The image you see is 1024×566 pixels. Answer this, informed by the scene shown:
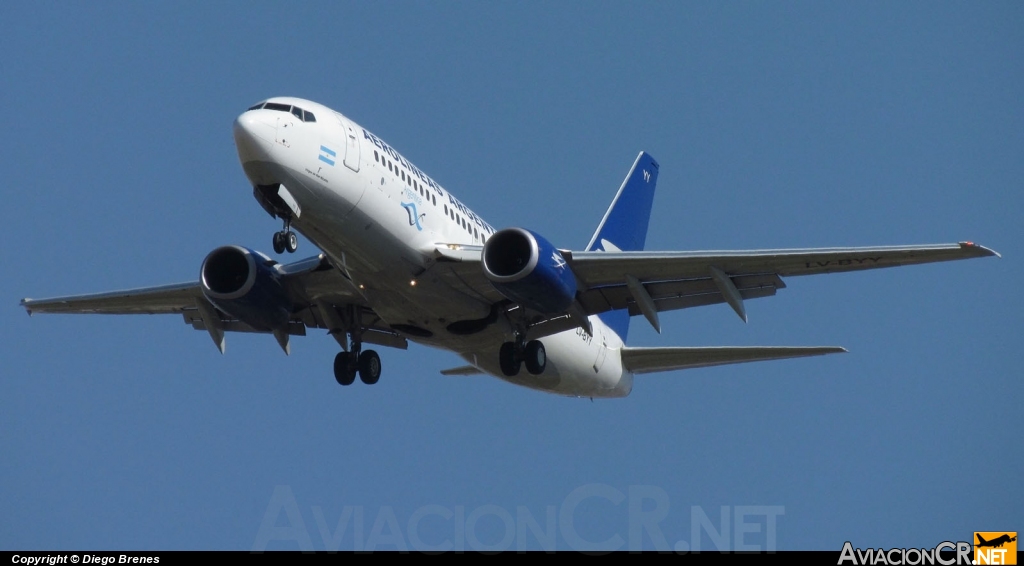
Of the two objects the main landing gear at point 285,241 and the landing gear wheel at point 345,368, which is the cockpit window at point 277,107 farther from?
the landing gear wheel at point 345,368

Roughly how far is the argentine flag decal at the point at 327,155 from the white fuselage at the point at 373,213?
0.07 ft

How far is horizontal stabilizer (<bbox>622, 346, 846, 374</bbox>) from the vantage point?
35.2m

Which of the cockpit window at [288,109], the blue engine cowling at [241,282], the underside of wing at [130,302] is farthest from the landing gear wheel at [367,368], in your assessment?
the cockpit window at [288,109]

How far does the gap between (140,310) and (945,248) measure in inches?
809

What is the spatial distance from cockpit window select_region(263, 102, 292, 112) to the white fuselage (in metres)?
0.11

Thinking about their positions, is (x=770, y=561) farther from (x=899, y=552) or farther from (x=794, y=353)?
(x=794, y=353)

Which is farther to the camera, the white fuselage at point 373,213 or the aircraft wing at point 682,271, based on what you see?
the aircraft wing at point 682,271

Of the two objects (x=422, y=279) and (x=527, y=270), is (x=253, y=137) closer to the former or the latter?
(x=422, y=279)

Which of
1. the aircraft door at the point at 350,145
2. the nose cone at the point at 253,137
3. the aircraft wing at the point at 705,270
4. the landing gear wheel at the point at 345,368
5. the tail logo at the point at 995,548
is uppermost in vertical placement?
the aircraft door at the point at 350,145

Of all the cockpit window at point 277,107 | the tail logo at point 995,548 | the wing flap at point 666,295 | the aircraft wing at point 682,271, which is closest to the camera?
the tail logo at point 995,548

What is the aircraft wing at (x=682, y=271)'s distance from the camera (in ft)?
103

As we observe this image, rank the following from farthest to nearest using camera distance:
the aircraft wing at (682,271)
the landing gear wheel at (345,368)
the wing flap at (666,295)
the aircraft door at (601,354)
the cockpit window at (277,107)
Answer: the aircraft door at (601,354), the landing gear wheel at (345,368), the wing flap at (666,295), the aircraft wing at (682,271), the cockpit window at (277,107)

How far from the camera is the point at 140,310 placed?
128 feet

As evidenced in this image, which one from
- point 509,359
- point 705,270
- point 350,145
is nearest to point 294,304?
point 509,359
